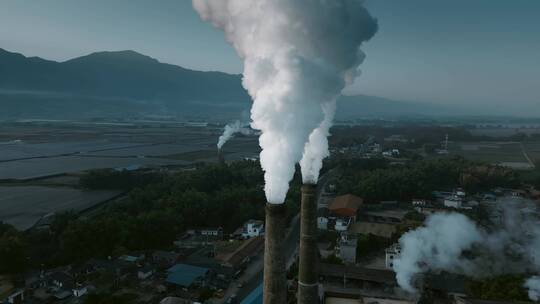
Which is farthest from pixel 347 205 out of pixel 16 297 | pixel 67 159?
pixel 67 159

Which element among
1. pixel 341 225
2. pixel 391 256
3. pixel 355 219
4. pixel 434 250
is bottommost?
pixel 355 219

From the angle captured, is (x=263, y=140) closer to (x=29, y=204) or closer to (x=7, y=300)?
(x=7, y=300)

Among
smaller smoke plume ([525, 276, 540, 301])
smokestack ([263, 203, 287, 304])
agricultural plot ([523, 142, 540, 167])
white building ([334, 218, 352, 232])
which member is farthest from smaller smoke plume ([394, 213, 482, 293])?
agricultural plot ([523, 142, 540, 167])

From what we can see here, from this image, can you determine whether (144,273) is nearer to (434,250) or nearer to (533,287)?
(434,250)

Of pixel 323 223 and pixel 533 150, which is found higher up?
pixel 533 150

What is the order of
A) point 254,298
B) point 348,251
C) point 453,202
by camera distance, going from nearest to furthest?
1. point 254,298
2. point 348,251
3. point 453,202

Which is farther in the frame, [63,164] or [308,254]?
[63,164]

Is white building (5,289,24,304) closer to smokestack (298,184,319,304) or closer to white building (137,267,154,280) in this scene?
white building (137,267,154,280)

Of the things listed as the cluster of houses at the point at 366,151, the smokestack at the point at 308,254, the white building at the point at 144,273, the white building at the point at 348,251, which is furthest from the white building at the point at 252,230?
the cluster of houses at the point at 366,151
